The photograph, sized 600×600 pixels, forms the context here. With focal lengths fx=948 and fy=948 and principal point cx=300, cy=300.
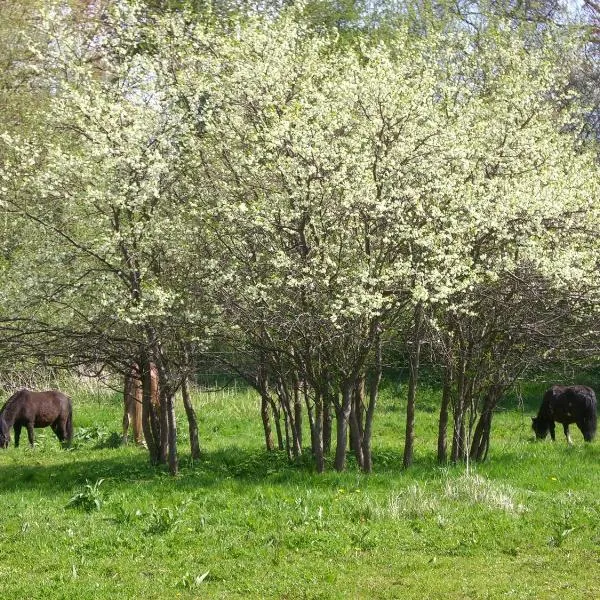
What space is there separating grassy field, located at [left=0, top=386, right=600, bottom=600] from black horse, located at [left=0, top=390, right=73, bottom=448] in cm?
359

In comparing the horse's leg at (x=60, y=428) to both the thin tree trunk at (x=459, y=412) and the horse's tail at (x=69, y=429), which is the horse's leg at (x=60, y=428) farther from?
the thin tree trunk at (x=459, y=412)

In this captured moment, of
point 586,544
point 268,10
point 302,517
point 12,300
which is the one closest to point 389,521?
point 302,517

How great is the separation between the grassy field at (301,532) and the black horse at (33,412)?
3.59 metres

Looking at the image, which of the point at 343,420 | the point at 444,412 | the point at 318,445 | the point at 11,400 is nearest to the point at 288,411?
the point at 318,445

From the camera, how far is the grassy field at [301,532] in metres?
9.75

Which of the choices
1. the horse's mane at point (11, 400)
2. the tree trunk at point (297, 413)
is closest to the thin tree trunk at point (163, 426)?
the tree trunk at point (297, 413)

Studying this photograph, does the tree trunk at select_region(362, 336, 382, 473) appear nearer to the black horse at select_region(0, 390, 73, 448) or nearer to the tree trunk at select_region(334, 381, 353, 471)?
the tree trunk at select_region(334, 381, 353, 471)

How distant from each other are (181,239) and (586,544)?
25.3ft

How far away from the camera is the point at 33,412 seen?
2050cm

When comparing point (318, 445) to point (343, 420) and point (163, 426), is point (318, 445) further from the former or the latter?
point (163, 426)

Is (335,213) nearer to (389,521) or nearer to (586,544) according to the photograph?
(389,521)

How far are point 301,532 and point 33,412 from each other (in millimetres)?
10893

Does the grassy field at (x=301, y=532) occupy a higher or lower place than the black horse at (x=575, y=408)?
lower

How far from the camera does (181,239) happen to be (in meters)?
15.2
